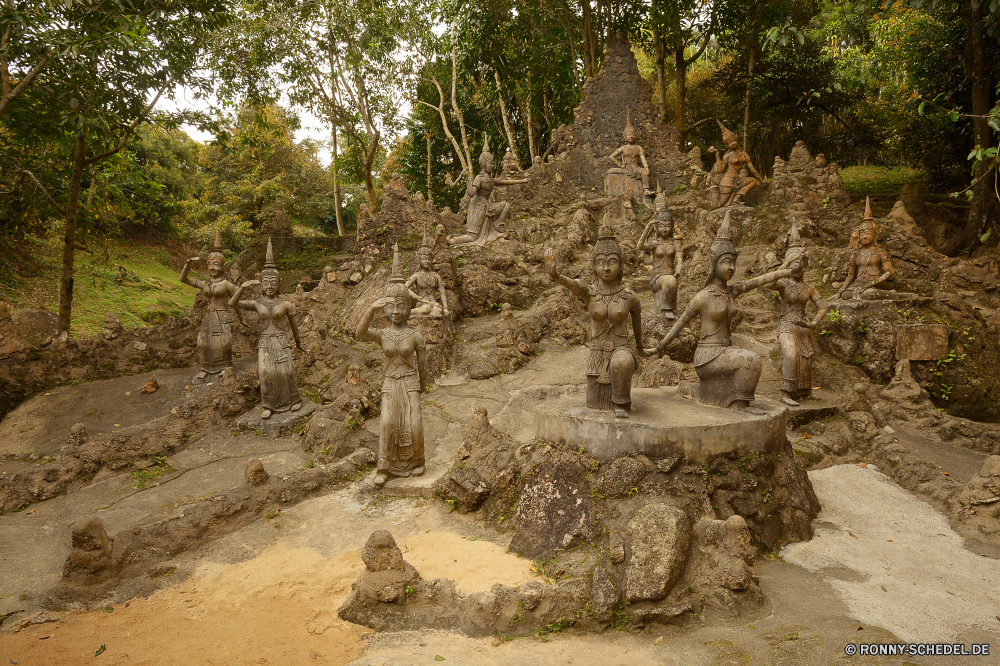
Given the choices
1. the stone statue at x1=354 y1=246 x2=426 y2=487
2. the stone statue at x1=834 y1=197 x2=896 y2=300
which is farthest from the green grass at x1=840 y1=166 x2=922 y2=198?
the stone statue at x1=354 y1=246 x2=426 y2=487

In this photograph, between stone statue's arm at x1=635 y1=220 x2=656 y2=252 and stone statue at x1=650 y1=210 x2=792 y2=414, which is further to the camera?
stone statue's arm at x1=635 y1=220 x2=656 y2=252

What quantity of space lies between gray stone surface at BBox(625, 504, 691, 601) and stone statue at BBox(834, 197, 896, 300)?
25.4 ft

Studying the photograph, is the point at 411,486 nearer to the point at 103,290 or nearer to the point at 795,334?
the point at 795,334

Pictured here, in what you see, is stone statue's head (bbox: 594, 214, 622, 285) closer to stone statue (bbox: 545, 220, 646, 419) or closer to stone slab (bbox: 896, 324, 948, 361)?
stone statue (bbox: 545, 220, 646, 419)

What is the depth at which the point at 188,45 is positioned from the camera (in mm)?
12648

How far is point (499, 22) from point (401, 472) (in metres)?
20.3

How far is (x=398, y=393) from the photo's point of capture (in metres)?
7.44

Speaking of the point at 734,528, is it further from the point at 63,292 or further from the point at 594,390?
the point at 63,292

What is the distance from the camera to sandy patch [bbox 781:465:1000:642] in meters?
4.29

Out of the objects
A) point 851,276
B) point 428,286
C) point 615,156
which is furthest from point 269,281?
point 615,156

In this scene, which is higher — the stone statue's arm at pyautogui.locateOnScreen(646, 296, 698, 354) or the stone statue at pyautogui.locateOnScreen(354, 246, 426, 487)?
the stone statue's arm at pyautogui.locateOnScreen(646, 296, 698, 354)

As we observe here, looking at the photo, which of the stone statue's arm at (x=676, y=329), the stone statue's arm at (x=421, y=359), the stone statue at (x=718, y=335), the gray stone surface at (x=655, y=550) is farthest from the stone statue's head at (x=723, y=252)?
the stone statue's arm at (x=421, y=359)

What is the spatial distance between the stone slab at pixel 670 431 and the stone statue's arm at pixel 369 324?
273 cm

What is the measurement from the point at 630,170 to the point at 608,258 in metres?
13.5
